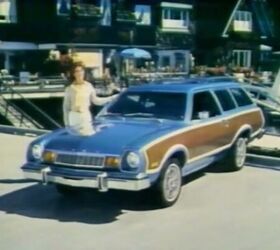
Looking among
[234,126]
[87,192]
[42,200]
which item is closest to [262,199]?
[234,126]

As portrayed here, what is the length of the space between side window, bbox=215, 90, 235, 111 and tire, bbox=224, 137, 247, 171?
52 centimetres

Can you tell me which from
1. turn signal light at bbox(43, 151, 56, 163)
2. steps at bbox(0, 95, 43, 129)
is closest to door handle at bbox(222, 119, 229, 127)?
turn signal light at bbox(43, 151, 56, 163)

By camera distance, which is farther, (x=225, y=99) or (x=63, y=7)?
(x=63, y=7)

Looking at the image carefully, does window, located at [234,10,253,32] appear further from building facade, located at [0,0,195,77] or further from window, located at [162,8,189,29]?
building facade, located at [0,0,195,77]

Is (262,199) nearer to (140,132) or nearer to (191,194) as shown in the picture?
(191,194)

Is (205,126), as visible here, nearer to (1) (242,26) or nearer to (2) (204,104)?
(2) (204,104)

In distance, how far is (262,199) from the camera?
24.1ft

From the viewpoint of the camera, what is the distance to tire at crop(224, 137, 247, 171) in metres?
8.72

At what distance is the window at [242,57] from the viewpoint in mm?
50625

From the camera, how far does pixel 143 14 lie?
45000mm

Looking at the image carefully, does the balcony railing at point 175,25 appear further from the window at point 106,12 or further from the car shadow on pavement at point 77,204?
the car shadow on pavement at point 77,204

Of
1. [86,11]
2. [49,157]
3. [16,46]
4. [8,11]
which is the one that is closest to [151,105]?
[49,157]

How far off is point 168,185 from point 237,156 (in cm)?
226

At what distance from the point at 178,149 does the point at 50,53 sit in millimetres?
31279
